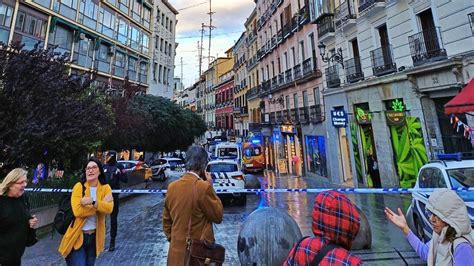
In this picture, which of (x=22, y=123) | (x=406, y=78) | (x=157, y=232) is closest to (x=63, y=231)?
(x=157, y=232)

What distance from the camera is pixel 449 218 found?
2.12 m

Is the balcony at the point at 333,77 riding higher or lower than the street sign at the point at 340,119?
higher

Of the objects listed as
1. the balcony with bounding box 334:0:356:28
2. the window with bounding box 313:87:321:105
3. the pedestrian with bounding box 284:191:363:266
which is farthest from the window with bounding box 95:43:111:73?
the pedestrian with bounding box 284:191:363:266

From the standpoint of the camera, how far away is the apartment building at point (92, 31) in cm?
1959

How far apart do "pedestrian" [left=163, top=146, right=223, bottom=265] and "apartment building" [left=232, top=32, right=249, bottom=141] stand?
132ft

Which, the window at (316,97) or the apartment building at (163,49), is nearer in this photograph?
the window at (316,97)

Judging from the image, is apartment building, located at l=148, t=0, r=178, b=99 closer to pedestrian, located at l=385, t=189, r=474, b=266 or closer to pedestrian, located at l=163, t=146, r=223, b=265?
pedestrian, located at l=163, t=146, r=223, b=265

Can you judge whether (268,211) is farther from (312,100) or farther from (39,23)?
(39,23)

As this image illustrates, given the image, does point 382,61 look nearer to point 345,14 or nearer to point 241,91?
point 345,14

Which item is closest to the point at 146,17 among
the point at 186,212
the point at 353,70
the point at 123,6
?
the point at 123,6

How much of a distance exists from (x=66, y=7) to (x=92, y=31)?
122 inches

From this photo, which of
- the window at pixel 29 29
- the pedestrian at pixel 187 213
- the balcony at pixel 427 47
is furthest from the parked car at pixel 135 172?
the balcony at pixel 427 47

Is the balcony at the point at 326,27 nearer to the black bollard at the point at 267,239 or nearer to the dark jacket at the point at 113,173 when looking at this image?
the dark jacket at the point at 113,173

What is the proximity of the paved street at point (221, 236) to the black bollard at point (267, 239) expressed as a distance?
962 millimetres
